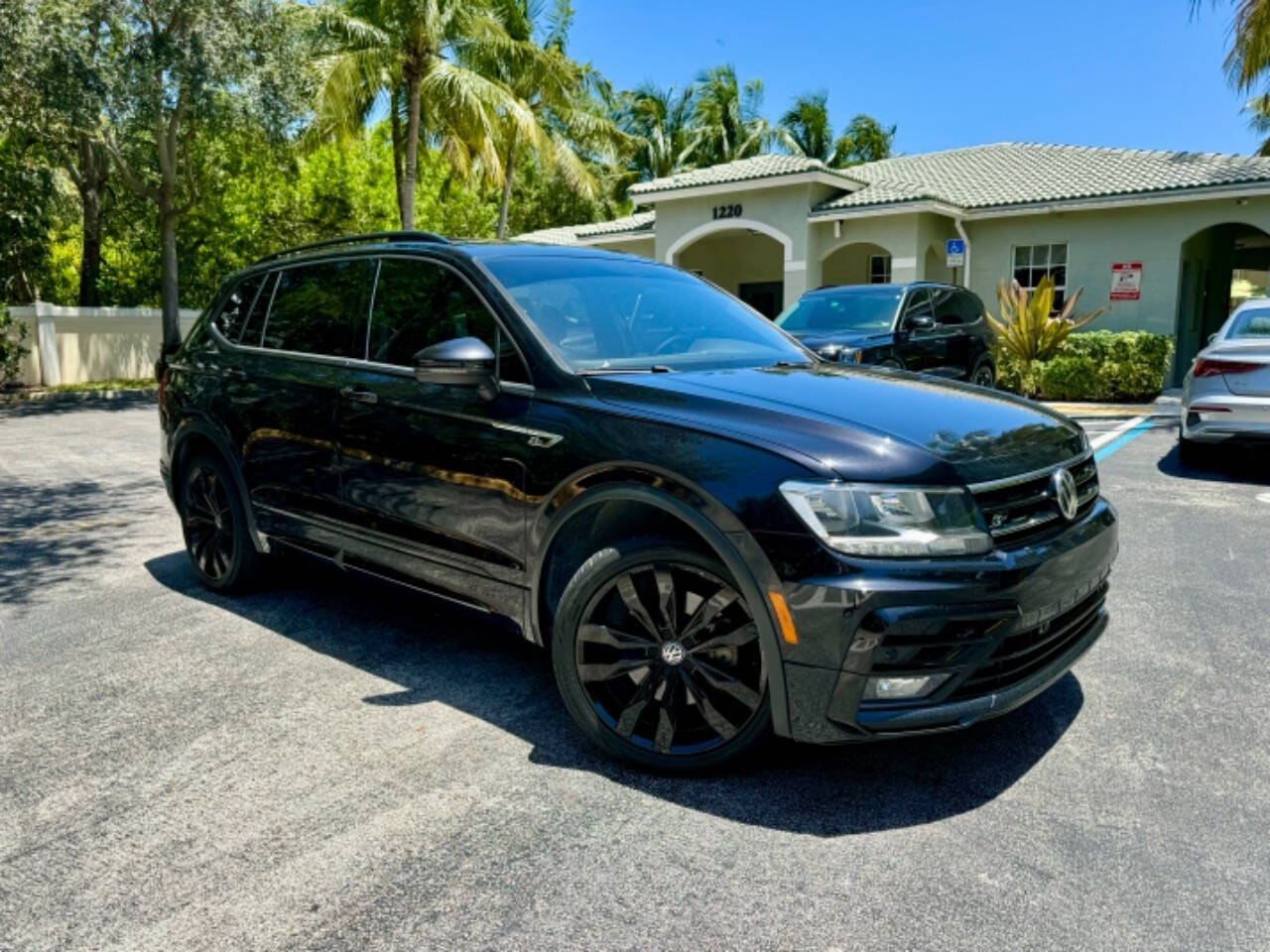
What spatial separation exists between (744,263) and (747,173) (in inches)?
163

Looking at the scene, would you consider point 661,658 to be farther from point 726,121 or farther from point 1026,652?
point 726,121

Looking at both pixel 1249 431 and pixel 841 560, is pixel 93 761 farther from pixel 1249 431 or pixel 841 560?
pixel 1249 431

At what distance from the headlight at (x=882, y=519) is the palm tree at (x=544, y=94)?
20442mm

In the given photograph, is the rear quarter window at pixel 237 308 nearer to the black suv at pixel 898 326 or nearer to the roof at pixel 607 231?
the black suv at pixel 898 326

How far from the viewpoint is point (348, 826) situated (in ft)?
9.34

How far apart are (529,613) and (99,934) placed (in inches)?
61.8

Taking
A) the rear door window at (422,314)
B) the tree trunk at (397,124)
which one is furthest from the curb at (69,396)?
the rear door window at (422,314)

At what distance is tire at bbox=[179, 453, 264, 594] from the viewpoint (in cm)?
491

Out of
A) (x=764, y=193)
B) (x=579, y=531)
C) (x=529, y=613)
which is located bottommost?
(x=529, y=613)

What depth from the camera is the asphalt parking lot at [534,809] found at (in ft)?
7.89

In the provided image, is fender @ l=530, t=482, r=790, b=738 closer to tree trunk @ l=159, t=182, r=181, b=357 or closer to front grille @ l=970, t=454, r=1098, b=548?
front grille @ l=970, t=454, r=1098, b=548

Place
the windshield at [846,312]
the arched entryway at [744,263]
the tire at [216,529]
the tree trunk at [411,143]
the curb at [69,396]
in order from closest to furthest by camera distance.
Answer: the tire at [216,529], the windshield at [846,312], the curb at [69,396], the tree trunk at [411,143], the arched entryway at [744,263]

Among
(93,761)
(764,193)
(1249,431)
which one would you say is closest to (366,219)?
(764,193)

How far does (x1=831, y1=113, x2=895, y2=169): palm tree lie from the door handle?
3936 centimetres
